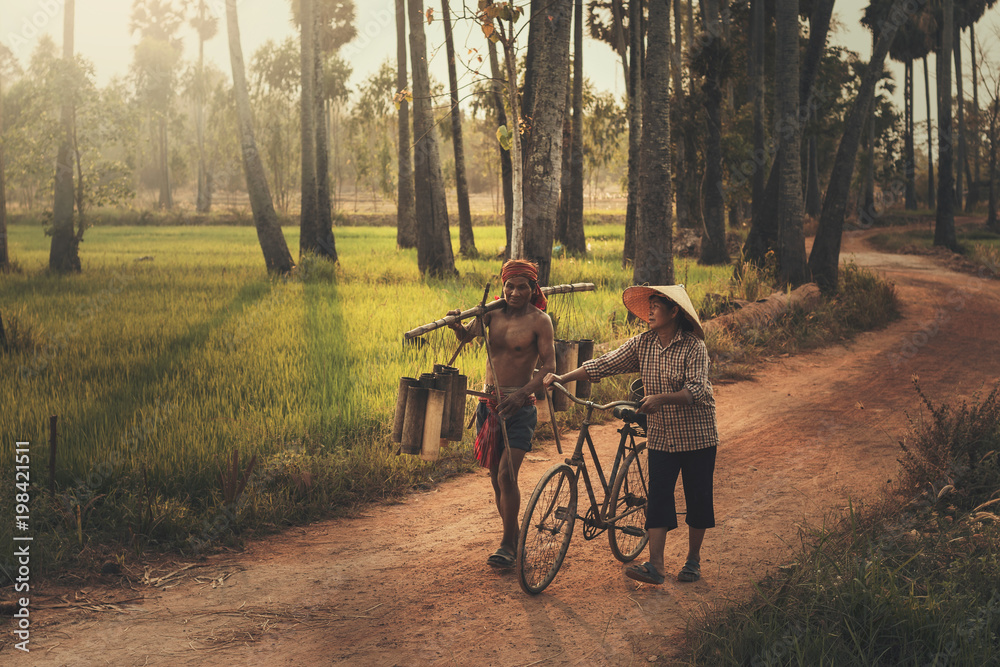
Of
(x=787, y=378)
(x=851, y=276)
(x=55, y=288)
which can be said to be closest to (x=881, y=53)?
(x=851, y=276)

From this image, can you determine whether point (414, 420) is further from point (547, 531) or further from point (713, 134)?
point (713, 134)

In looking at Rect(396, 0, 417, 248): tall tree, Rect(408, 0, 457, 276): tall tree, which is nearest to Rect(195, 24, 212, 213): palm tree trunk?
Rect(396, 0, 417, 248): tall tree

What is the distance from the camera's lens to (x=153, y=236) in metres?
33.5

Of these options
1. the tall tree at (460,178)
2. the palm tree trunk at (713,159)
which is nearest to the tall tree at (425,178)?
the tall tree at (460,178)

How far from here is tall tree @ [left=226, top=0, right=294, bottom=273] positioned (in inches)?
688

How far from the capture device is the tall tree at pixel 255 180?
17469mm

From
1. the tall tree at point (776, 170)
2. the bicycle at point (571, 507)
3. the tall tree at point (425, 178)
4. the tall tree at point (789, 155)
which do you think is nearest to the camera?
the bicycle at point (571, 507)

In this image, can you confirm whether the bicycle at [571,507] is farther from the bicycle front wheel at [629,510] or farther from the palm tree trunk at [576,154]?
the palm tree trunk at [576,154]

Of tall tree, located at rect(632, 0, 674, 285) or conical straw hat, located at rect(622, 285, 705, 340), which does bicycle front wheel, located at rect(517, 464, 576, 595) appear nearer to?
conical straw hat, located at rect(622, 285, 705, 340)

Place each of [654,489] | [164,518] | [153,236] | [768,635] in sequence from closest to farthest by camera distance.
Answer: [768,635]
[654,489]
[164,518]
[153,236]

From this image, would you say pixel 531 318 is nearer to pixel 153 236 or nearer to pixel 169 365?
pixel 169 365

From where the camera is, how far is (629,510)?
15.2 ft

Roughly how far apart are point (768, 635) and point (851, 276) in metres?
13.8

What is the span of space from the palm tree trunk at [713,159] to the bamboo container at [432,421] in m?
17.4
